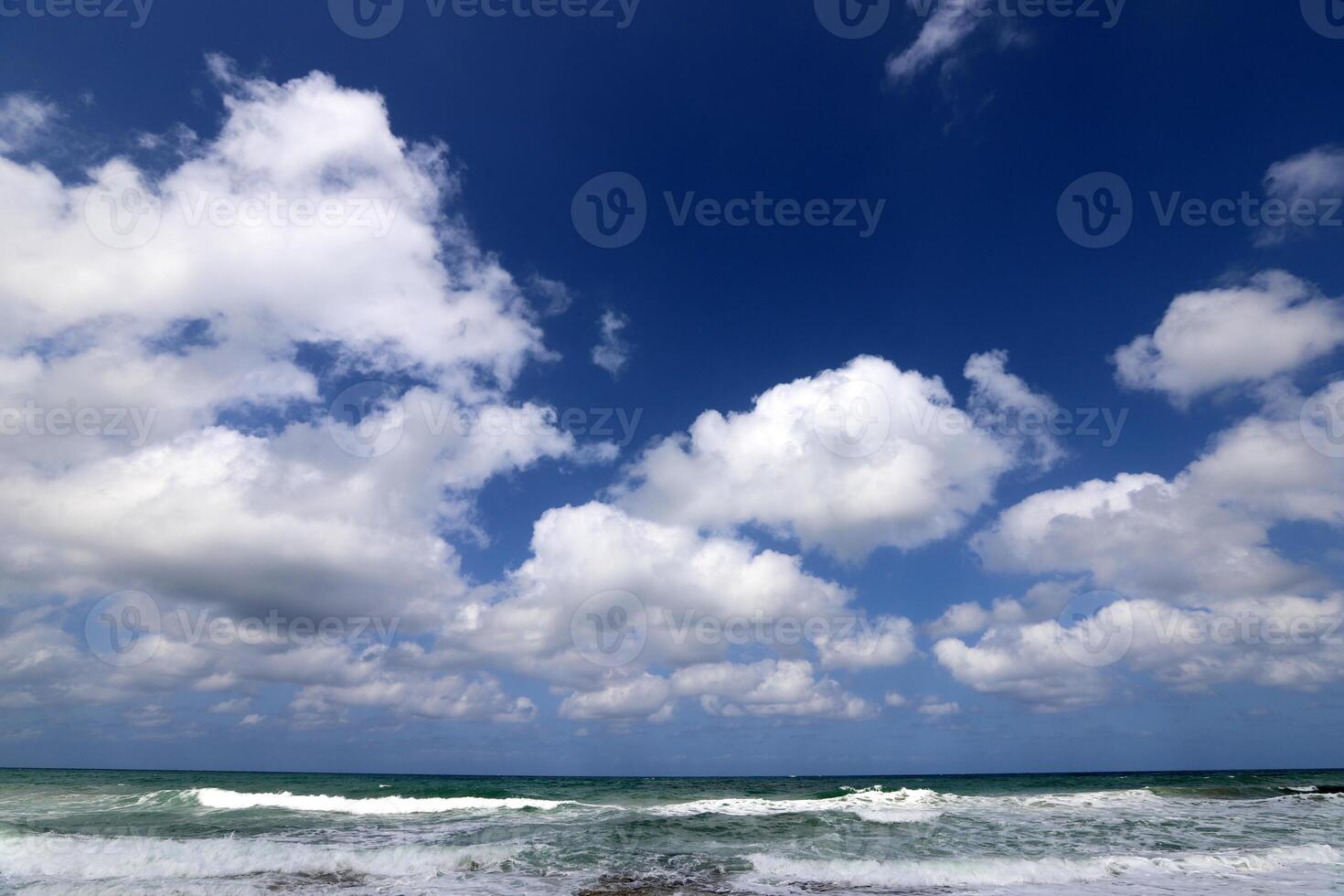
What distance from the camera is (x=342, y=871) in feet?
56.3

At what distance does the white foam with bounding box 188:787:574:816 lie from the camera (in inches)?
1345

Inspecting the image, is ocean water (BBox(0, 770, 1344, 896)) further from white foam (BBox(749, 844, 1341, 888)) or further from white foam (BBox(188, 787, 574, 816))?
white foam (BBox(188, 787, 574, 816))

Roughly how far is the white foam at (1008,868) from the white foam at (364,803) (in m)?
21.2

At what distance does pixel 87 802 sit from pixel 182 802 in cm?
436

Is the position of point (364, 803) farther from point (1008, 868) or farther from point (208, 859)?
point (1008, 868)

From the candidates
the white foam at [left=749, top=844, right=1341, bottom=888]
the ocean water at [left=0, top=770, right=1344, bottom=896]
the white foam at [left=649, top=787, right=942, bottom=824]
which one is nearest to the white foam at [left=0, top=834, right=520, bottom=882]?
the ocean water at [left=0, top=770, right=1344, bottom=896]

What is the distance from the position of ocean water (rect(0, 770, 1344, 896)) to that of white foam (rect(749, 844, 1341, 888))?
8cm

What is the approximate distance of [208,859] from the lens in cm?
1858

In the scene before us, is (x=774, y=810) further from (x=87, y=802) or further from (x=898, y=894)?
(x=87, y=802)

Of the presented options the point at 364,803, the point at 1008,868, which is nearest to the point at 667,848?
the point at 1008,868

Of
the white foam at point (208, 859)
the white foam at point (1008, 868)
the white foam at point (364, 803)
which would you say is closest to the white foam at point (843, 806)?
the white foam at point (364, 803)

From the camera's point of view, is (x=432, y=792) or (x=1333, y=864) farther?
(x=432, y=792)

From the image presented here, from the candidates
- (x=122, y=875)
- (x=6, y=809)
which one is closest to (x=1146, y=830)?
(x=122, y=875)

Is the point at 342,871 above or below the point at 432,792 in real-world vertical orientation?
above
